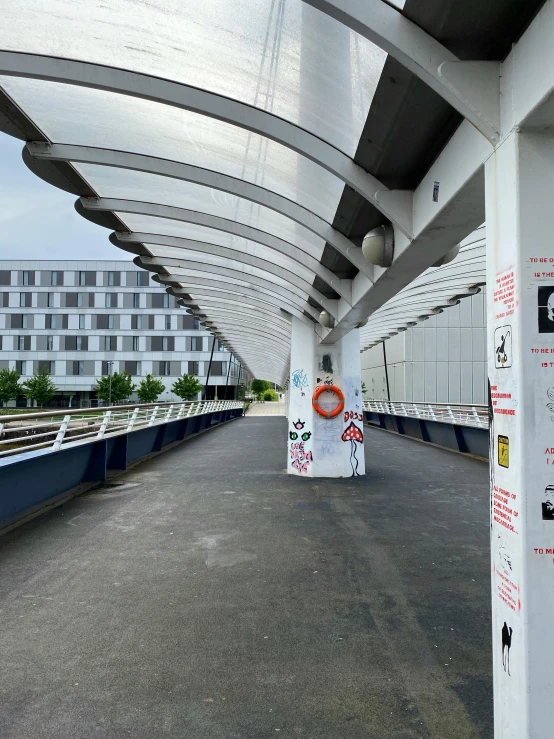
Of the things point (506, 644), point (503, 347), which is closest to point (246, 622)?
point (506, 644)

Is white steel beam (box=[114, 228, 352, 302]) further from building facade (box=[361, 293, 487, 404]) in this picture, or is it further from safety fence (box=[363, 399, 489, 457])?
building facade (box=[361, 293, 487, 404])

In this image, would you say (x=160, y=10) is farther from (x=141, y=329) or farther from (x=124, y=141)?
(x=141, y=329)

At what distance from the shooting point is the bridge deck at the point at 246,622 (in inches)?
137

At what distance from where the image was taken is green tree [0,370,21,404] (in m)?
63.0

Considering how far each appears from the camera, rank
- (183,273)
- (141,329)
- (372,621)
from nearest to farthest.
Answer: (372,621)
(183,273)
(141,329)

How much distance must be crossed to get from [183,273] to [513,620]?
11.0 m

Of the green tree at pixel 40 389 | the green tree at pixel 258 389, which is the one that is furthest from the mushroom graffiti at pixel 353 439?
the green tree at pixel 258 389

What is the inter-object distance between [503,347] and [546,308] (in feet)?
0.96

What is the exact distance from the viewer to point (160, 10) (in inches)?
161

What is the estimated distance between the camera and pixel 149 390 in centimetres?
6425

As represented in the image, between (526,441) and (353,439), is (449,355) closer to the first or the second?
(353,439)

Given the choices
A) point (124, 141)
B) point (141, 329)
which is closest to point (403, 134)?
point (124, 141)

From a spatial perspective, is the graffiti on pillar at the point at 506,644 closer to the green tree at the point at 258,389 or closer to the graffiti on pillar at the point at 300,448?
the graffiti on pillar at the point at 300,448

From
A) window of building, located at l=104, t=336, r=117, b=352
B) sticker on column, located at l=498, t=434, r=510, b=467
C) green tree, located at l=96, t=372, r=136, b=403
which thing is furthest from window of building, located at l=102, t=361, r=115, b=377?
sticker on column, located at l=498, t=434, r=510, b=467
